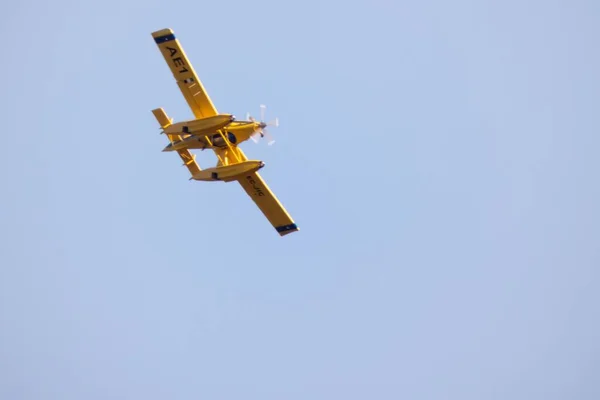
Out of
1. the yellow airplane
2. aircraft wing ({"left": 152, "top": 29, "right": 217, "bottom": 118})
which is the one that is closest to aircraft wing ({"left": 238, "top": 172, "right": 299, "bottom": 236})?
the yellow airplane

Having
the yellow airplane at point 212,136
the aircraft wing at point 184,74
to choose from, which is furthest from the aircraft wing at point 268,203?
the aircraft wing at point 184,74

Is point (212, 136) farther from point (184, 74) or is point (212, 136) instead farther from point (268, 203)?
point (268, 203)

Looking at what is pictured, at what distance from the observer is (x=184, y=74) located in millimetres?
56938

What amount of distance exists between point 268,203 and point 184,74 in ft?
30.3

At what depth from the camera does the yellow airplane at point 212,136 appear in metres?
56.7

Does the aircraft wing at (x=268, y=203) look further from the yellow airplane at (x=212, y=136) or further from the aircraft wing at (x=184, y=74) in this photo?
the aircraft wing at (x=184, y=74)

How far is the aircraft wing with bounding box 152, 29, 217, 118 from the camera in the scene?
5650 cm

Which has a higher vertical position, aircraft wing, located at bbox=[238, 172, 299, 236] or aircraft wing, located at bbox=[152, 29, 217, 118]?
aircraft wing, located at bbox=[152, 29, 217, 118]

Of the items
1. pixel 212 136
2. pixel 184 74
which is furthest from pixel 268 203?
pixel 184 74

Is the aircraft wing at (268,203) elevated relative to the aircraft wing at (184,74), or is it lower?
lower

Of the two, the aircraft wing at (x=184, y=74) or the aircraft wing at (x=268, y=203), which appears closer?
the aircraft wing at (x=184, y=74)

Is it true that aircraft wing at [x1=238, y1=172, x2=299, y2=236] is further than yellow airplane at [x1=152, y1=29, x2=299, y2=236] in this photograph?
Yes

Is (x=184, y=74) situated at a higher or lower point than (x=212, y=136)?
higher

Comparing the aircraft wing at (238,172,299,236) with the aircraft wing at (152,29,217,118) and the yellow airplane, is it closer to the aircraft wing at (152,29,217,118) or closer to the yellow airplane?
the yellow airplane
